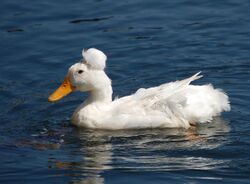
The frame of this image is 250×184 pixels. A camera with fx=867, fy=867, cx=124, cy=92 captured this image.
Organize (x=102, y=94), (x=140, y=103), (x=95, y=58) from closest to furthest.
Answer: (x=95, y=58), (x=140, y=103), (x=102, y=94)

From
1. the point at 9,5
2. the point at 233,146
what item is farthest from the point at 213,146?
the point at 9,5

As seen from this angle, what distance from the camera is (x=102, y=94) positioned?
40.9 ft

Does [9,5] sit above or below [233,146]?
above

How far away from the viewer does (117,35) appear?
1585 cm

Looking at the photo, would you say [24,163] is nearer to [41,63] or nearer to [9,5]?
[41,63]

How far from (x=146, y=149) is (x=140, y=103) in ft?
3.72

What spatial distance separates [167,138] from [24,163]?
2.12 metres

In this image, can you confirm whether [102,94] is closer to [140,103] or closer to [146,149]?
[140,103]

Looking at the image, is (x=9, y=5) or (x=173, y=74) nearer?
(x=173, y=74)

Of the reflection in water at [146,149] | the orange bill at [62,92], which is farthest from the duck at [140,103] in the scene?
the reflection in water at [146,149]

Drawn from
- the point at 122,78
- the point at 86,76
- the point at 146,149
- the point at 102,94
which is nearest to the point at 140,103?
the point at 102,94

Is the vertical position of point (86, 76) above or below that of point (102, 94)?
above

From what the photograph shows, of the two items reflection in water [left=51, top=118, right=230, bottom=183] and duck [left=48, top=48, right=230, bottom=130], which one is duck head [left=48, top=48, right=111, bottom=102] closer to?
duck [left=48, top=48, right=230, bottom=130]

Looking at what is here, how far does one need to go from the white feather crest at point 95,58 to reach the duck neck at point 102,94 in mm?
365
